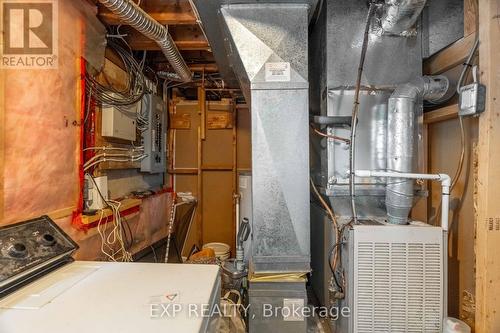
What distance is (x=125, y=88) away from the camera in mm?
2604

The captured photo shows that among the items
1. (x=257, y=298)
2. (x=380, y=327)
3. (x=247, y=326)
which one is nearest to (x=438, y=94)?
(x=380, y=327)

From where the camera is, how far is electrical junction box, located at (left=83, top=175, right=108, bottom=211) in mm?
1921

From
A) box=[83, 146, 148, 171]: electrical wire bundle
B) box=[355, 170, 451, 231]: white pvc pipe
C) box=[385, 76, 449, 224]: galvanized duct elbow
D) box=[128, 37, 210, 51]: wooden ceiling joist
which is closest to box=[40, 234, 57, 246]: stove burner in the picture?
box=[83, 146, 148, 171]: electrical wire bundle

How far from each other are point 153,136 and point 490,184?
9.61 feet

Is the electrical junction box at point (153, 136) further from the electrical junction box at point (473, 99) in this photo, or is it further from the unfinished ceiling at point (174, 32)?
the electrical junction box at point (473, 99)

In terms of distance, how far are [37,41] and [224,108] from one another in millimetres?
2400

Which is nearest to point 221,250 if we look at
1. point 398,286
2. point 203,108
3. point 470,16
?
point 203,108

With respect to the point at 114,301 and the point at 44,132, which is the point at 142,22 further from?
the point at 114,301

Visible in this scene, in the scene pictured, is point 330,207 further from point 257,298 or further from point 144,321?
point 144,321

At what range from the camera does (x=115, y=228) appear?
2.18 m

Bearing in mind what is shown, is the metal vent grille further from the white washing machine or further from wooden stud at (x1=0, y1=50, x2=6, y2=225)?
wooden stud at (x1=0, y1=50, x2=6, y2=225)

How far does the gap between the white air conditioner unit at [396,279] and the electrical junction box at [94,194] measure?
182cm

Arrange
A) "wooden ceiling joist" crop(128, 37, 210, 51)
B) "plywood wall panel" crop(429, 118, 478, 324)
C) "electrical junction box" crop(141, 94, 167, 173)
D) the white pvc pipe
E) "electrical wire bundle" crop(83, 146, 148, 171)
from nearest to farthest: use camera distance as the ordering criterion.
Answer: the white pvc pipe, "plywood wall panel" crop(429, 118, 478, 324), "electrical wire bundle" crop(83, 146, 148, 171), "wooden ceiling joist" crop(128, 37, 210, 51), "electrical junction box" crop(141, 94, 167, 173)

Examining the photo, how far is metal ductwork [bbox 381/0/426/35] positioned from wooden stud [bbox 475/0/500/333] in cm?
33
